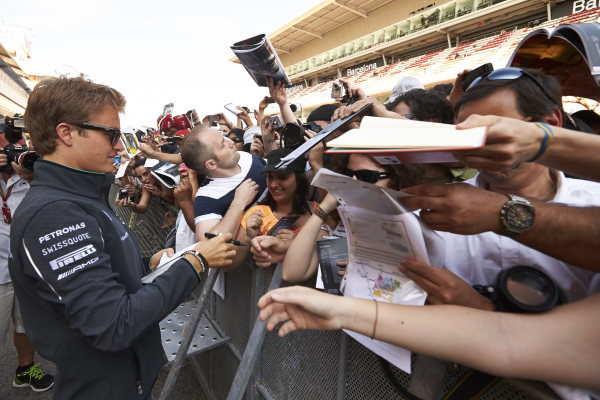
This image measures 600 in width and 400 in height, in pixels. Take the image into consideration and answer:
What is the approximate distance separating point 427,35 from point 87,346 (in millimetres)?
21520

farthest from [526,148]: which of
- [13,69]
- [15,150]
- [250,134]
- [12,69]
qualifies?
[13,69]

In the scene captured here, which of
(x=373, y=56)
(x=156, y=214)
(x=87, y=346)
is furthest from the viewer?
(x=373, y=56)

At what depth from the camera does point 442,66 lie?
1616 cm

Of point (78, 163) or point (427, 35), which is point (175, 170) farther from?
point (427, 35)

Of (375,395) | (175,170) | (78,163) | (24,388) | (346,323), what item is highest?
(78,163)

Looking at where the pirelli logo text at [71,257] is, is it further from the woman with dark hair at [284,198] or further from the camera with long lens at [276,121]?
the camera with long lens at [276,121]

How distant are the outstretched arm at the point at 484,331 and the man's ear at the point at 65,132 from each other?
1.33 metres

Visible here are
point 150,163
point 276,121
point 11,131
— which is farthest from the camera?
point 150,163

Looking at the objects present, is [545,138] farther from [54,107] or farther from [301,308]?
[54,107]

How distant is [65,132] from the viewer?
4.77ft

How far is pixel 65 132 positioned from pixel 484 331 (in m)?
1.83

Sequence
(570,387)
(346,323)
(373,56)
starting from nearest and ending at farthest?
(570,387) < (346,323) < (373,56)

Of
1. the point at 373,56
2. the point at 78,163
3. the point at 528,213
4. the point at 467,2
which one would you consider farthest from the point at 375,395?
the point at 373,56

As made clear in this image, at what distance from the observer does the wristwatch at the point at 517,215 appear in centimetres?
79
